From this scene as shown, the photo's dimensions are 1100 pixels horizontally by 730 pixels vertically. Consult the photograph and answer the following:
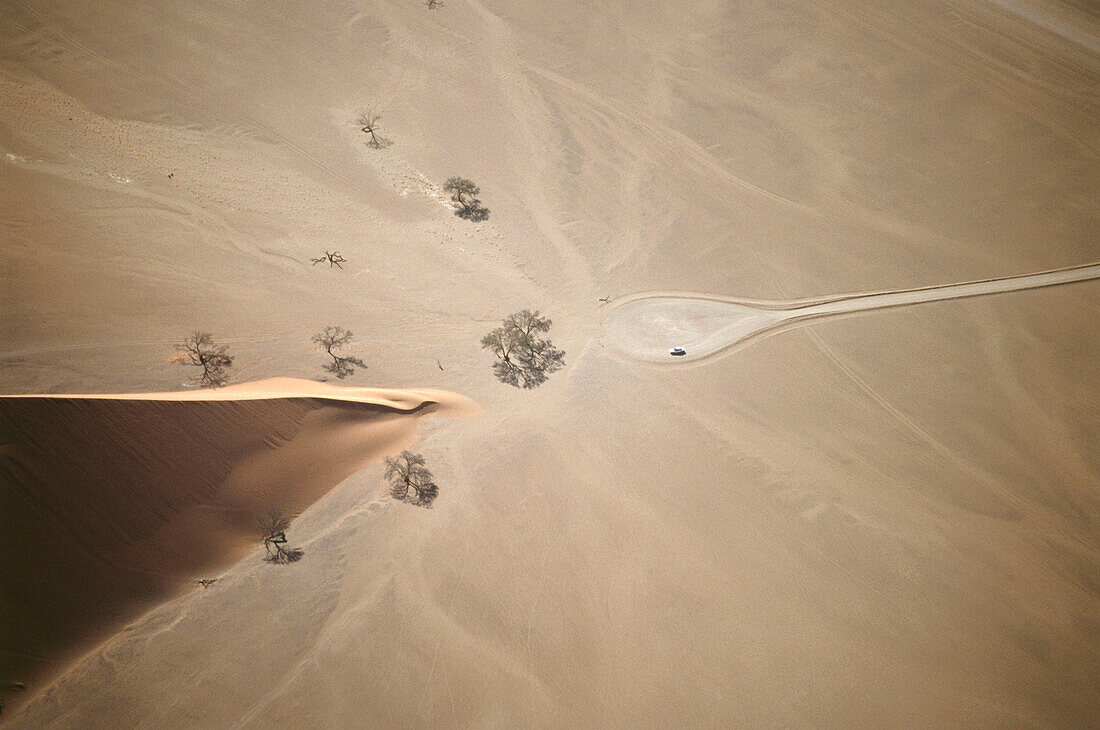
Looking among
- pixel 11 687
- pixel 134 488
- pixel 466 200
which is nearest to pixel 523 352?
pixel 466 200

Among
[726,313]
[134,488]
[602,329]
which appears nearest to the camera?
[134,488]

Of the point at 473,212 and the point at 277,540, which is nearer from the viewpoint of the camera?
the point at 277,540

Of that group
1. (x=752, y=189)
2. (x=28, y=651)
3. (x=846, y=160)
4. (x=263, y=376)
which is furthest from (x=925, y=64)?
(x=28, y=651)

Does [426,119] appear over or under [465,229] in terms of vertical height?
over

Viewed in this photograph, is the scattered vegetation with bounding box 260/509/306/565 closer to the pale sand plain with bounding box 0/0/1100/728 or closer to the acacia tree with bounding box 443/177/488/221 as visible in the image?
the pale sand plain with bounding box 0/0/1100/728

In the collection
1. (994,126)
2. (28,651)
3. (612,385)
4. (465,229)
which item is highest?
(994,126)

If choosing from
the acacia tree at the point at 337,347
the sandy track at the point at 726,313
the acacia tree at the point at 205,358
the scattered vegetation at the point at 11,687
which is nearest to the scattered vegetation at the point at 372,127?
the acacia tree at the point at 337,347

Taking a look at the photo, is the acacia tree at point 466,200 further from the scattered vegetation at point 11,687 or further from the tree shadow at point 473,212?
the scattered vegetation at point 11,687

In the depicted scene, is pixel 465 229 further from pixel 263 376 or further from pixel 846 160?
pixel 846 160

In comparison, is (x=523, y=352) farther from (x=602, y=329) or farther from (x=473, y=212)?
(x=473, y=212)
